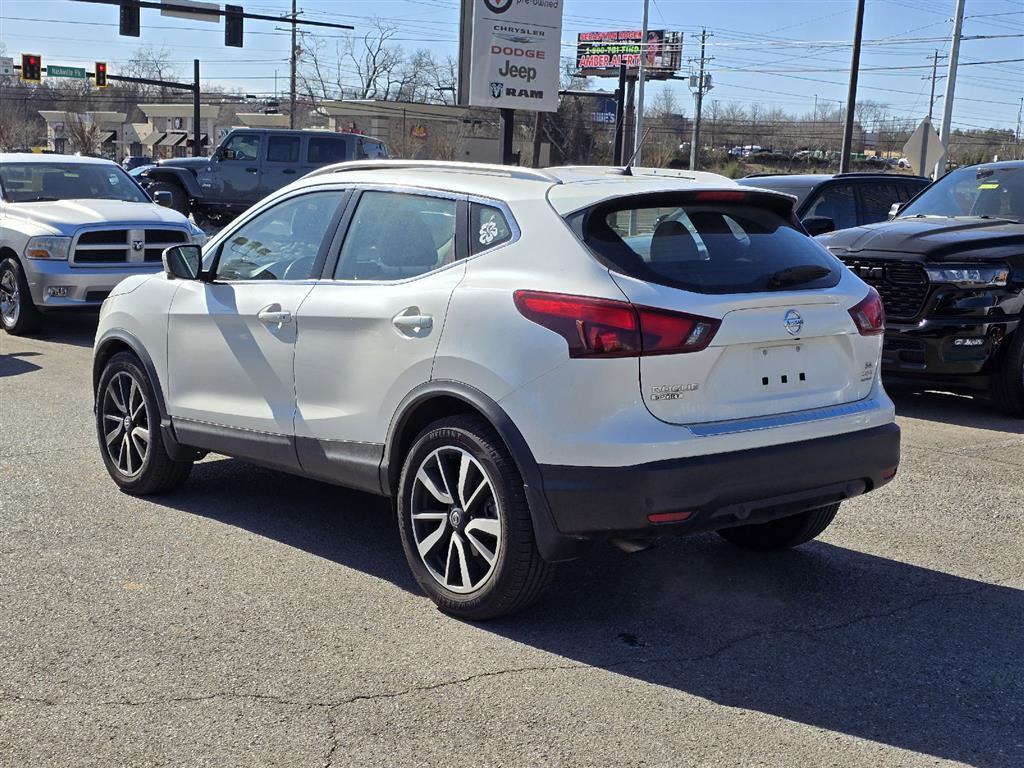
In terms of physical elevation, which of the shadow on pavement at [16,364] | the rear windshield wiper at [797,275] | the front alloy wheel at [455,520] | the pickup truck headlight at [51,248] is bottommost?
the shadow on pavement at [16,364]

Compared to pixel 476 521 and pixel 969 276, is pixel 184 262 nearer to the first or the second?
pixel 476 521

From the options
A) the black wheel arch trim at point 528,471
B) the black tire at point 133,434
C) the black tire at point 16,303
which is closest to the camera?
the black wheel arch trim at point 528,471

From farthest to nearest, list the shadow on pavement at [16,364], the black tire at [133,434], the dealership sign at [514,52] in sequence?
the dealership sign at [514,52]
the shadow on pavement at [16,364]
the black tire at [133,434]

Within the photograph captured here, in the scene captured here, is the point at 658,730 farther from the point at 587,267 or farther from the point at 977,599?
the point at 977,599

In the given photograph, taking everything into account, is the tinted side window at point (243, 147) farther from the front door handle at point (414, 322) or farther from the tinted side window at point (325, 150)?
the front door handle at point (414, 322)

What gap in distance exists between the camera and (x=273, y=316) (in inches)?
220

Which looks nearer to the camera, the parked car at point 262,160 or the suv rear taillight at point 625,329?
the suv rear taillight at point 625,329

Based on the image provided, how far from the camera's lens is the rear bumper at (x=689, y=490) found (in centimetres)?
423

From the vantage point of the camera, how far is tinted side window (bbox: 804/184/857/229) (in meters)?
13.1

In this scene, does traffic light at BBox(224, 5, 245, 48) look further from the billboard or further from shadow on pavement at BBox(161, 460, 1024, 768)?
the billboard

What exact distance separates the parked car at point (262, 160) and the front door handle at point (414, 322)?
2064 centimetres

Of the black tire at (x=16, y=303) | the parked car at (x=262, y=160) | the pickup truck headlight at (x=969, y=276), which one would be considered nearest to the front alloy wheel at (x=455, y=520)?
the pickup truck headlight at (x=969, y=276)

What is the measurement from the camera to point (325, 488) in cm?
693

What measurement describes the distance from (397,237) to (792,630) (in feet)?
7.63
